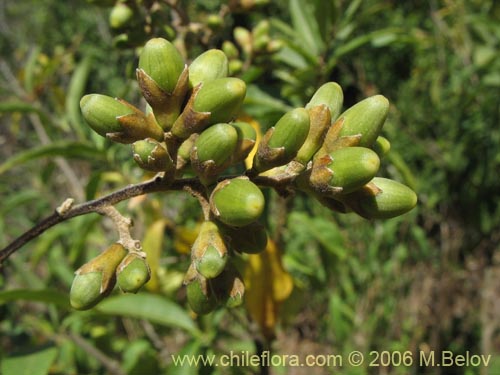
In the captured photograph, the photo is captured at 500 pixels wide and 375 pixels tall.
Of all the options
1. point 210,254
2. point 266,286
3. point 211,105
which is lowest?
point 266,286

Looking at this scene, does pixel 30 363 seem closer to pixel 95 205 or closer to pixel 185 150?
pixel 95 205

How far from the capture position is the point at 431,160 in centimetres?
450

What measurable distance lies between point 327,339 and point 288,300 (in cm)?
240

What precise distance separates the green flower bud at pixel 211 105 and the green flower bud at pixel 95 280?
258 mm

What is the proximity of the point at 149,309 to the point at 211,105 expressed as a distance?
103cm

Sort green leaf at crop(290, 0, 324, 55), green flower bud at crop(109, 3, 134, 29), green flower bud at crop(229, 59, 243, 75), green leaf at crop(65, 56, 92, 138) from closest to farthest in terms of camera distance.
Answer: green flower bud at crop(109, 3, 134, 29), green flower bud at crop(229, 59, 243, 75), green leaf at crop(290, 0, 324, 55), green leaf at crop(65, 56, 92, 138)

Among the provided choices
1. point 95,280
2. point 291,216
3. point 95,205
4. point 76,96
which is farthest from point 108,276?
point 76,96

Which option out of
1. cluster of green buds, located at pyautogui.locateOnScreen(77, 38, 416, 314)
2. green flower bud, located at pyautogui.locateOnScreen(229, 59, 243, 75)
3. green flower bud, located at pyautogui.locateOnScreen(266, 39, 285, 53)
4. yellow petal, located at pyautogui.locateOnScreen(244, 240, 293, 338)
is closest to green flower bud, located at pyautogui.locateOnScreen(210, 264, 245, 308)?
cluster of green buds, located at pyautogui.locateOnScreen(77, 38, 416, 314)

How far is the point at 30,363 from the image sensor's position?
1.31 metres

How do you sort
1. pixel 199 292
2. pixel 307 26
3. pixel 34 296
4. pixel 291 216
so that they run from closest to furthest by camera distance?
pixel 199 292 → pixel 34 296 → pixel 307 26 → pixel 291 216

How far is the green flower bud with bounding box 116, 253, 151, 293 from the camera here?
0.86 m

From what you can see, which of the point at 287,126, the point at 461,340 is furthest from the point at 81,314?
the point at 461,340

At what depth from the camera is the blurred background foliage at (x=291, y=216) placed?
1623mm

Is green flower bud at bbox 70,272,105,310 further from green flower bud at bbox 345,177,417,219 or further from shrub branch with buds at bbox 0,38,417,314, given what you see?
green flower bud at bbox 345,177,417,219
